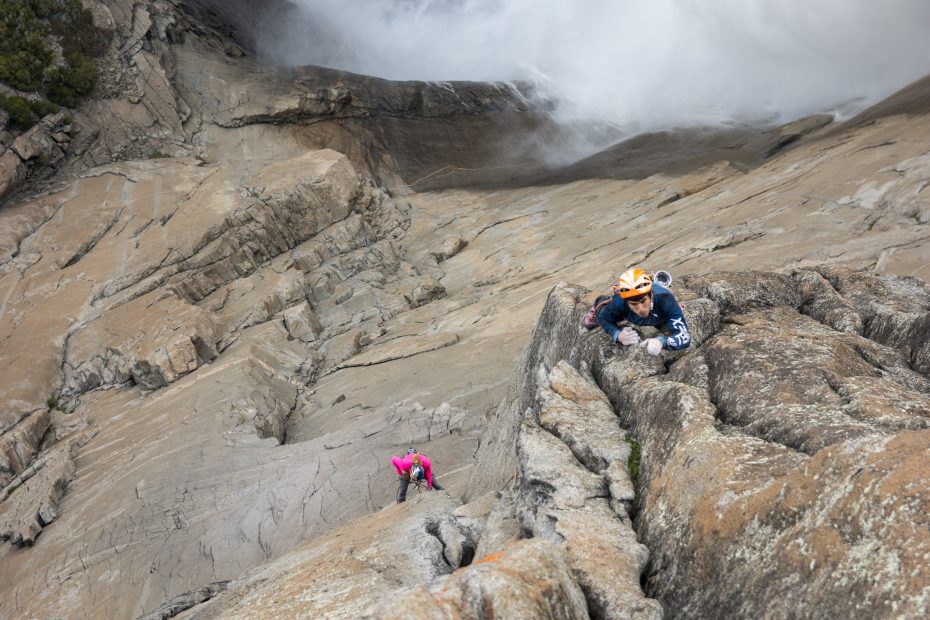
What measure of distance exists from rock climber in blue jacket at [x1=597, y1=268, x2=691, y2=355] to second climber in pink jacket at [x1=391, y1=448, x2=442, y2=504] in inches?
309

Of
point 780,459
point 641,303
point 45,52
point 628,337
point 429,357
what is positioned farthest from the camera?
point 45,52

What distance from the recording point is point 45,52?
45812 mm

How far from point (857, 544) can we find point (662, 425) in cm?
327

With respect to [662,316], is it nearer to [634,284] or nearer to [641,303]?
[641,303]

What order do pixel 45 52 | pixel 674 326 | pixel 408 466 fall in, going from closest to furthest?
1. pixel 674 326
2. pixel 408 466
3. pixel 45 52

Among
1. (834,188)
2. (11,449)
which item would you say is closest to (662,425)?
(834,188)

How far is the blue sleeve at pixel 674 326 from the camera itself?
931cm

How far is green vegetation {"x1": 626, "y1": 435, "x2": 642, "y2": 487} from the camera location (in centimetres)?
827

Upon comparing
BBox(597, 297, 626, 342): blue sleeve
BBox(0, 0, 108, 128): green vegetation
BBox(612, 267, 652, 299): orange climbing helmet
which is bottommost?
BBox(597, 297, 626, 342): blue sleeve

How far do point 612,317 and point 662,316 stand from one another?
2.91 ft

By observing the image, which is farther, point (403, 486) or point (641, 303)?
point (403, 486)

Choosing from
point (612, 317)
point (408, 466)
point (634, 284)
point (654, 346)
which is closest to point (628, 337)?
point (612, 317)

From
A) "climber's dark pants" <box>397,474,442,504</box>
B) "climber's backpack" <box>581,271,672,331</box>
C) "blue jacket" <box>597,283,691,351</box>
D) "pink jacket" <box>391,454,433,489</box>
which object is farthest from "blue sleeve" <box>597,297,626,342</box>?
"pink jacket" <box>391,454,433,489</box>

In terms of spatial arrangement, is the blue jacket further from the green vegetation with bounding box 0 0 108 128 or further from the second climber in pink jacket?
the green vegetation with bounding box 0 0 108 128
